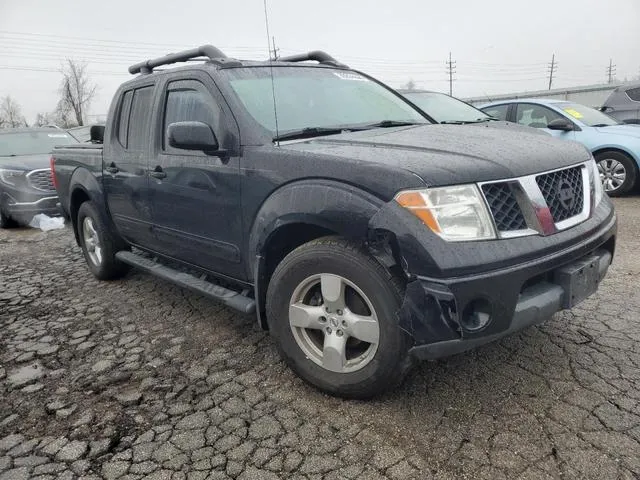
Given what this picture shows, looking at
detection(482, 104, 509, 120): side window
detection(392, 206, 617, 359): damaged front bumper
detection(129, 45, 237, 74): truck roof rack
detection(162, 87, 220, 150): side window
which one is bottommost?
detection(392, 206, 617, 359): damaged front bumper

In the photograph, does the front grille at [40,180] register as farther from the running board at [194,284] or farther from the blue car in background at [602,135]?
the blue car in background at [602,135]

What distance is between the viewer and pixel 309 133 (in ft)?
9.93

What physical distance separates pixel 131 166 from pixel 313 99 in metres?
1.56

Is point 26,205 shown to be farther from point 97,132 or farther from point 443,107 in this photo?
point 443,107

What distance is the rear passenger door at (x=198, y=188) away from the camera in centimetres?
301

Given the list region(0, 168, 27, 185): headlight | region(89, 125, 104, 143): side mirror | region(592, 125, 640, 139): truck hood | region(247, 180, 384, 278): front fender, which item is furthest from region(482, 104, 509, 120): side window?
region(0, 168, 27, 185): headlight

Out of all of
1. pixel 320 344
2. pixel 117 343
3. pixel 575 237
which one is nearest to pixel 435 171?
pixel 575 237

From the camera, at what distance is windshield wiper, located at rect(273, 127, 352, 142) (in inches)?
116

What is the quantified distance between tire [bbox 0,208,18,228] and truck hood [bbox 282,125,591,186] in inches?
282

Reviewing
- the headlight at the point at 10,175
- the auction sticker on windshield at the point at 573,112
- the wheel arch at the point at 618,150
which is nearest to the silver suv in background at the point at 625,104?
the auction sticker on windshield at the point at 573,112

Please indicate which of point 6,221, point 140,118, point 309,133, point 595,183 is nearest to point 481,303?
point 595,183

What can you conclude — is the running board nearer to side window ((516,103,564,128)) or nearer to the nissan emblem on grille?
the nissan emblem on grille

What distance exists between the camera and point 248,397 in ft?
8.96

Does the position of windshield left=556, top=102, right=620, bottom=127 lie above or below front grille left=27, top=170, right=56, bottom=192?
above
